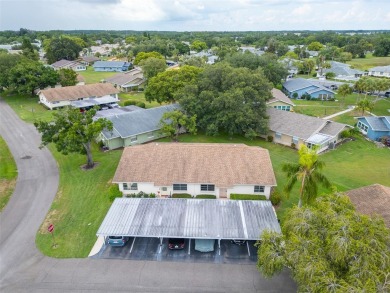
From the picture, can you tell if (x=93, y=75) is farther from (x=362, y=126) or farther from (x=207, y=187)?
(x=207, y=187)

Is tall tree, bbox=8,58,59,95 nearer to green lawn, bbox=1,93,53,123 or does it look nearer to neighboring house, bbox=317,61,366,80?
green lawn, bbox=1,93,53,123

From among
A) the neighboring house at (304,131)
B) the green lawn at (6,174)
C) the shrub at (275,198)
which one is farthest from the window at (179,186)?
the neighboring house at (304,131)

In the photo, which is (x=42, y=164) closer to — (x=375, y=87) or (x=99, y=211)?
(x=99, y=211)

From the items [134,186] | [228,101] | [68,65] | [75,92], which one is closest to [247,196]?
[134,186]

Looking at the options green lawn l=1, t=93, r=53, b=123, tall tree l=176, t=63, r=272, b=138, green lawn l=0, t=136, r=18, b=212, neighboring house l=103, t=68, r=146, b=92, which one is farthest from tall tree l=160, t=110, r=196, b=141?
neighboring house l=103, t=68, r=146, b=92

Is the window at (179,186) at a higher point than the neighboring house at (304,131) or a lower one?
higher

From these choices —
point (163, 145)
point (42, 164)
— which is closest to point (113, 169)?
point (163, 145)

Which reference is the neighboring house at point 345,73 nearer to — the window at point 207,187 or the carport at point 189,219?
the window at point 207,187
